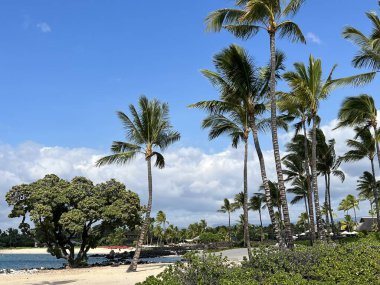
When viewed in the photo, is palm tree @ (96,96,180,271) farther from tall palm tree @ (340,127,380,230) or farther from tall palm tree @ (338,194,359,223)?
tall palm tree @ (338,194,359,223)

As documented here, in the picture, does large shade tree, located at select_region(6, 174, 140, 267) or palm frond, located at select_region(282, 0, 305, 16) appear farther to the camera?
large shade tree, located at select_region(6, 174, 140, 267)

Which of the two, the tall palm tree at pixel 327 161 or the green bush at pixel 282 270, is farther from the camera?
the tall palm tree at pixel 327 161

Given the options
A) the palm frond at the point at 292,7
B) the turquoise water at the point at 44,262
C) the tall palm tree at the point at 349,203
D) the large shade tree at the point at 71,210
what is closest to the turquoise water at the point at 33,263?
the turquoise water at the point at 44,262

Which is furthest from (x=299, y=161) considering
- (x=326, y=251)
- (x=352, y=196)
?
(x=352, y=196)

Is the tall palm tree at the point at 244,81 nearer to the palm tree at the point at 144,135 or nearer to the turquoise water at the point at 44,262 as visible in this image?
the palm tree at the point at 144,135

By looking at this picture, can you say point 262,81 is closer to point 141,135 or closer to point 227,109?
point 227,109

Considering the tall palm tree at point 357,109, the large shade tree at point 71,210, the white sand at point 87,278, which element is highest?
the tall palm tree at point 357,109

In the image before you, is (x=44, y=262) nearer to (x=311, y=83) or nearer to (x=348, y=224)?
(x=311, y=83)

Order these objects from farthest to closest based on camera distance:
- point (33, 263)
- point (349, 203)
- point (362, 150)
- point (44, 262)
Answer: point (349, 203)
point (44, 262)
point (33, 263)
point (362, 150)

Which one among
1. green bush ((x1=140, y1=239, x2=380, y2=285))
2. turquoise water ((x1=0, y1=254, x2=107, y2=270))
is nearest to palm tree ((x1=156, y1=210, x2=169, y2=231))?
turquoise water ((x1=0, y1=254, x2=107, y2=270))

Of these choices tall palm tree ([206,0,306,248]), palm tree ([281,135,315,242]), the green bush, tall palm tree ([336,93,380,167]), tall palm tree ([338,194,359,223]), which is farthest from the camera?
tall palm tree ([338,194,359,223])

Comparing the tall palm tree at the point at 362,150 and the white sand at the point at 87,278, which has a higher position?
the tall palm tree at the point at 362,150

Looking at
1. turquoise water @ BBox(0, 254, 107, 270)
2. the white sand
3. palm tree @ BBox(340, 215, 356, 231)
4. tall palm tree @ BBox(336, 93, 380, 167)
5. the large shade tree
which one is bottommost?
the white sand

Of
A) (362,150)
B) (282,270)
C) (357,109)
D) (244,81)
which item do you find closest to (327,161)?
(362,150)
